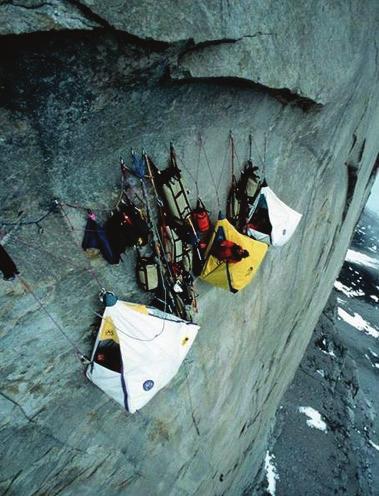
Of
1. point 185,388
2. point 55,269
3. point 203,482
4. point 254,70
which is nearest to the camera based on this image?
point 55,269

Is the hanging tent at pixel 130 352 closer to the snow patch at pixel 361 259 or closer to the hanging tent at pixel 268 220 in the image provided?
the hanging tent at pixel 268 220

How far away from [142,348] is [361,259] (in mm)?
41241

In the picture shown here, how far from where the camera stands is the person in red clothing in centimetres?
421

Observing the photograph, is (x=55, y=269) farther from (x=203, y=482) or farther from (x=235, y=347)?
(x=203, y=482)

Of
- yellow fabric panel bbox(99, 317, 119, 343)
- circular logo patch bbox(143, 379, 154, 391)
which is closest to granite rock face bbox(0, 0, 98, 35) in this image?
yellow fabric panel bbox(99, 317, 119, 343)

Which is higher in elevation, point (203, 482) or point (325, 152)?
point (325, 152)

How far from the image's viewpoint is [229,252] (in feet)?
13.8

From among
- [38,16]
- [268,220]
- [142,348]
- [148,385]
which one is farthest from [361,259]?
[38,16]

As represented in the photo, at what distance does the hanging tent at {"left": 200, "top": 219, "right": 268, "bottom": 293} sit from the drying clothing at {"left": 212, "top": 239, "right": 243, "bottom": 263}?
0.06 metres

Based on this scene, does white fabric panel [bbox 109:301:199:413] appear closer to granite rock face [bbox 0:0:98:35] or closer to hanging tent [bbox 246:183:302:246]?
hanging tent [bbox 246:183:302:246]

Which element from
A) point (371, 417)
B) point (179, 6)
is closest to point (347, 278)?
point (371, 417)

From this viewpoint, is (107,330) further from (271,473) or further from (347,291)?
(347,291)

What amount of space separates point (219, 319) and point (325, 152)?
13.9ft

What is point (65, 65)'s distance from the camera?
2.62m
